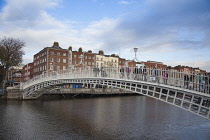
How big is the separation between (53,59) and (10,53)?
17072mm

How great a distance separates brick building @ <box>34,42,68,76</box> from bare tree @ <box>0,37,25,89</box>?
14.2 metres

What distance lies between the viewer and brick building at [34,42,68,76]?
186 ft

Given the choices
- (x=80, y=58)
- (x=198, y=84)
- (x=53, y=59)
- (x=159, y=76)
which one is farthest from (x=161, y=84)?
(x=80, y=58)

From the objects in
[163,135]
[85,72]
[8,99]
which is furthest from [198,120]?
[8,99]

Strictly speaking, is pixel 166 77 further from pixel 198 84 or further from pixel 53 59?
pixel 53 59

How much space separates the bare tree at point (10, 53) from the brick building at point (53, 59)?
1415 cm

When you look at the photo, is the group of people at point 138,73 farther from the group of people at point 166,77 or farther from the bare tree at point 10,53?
the bare tree at point 10,53

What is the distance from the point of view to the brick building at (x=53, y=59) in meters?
56.6

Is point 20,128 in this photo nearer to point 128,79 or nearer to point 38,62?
point 128,79

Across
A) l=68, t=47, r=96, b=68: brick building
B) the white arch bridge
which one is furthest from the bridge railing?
l=68, t=47, r=96, b=68: brick building

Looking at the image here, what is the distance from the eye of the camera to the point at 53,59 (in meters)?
57.6

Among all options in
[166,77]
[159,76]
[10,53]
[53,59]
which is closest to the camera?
[166,77]

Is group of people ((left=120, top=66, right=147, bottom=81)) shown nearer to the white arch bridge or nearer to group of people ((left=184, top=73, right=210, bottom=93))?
the white arch bridge

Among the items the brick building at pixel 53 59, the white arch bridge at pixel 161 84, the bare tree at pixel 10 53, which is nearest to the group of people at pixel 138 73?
the white arch bridge at pixel 161 84
